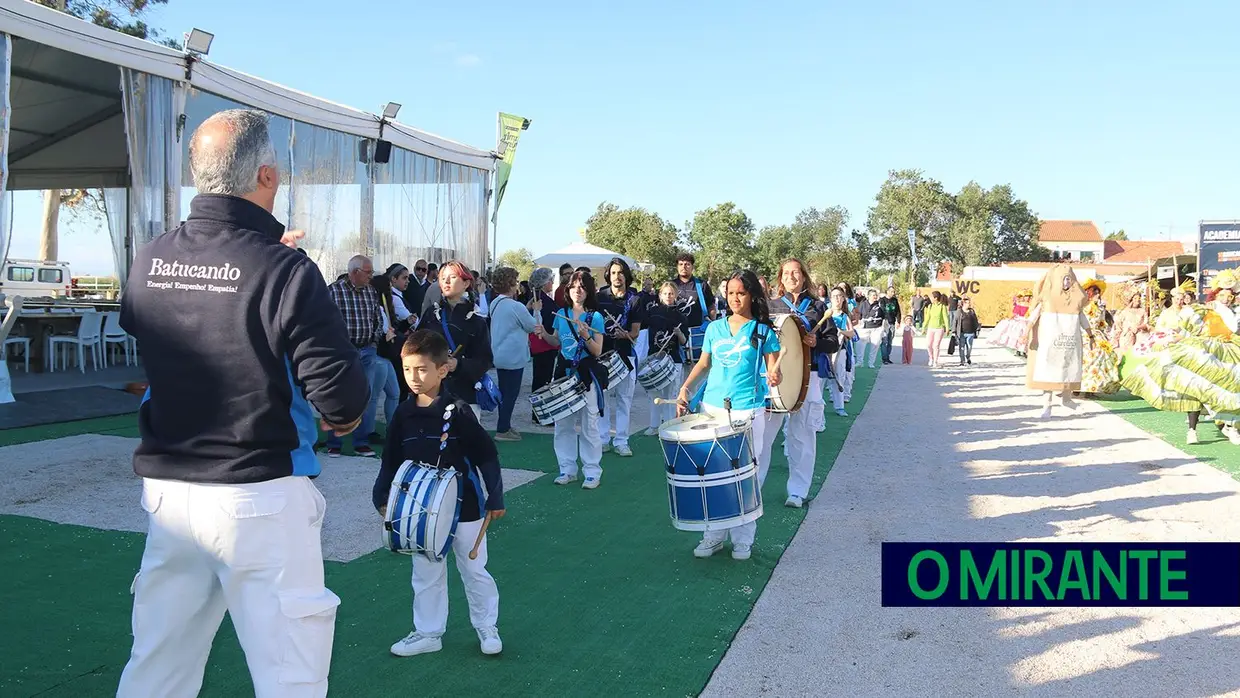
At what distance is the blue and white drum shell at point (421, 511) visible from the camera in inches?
156

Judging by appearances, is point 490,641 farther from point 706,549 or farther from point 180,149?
point 180,149

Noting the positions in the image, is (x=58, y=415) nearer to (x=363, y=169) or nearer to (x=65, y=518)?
(x=65, y=518)

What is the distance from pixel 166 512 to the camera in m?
2.49

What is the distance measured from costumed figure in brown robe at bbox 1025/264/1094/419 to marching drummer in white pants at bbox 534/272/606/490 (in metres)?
6.67

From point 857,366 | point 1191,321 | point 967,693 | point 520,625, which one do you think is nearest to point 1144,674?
point 967,693

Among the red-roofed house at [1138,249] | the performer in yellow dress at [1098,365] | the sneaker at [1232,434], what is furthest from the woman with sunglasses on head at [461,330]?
the red-roofed house at [1138,249]

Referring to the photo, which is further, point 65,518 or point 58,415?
point 58,415

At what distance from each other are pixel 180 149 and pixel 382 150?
3.89 metres

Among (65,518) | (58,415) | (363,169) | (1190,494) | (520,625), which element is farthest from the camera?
(363,169)

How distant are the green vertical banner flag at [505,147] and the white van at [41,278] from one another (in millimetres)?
8772

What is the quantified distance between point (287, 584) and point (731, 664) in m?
2.57

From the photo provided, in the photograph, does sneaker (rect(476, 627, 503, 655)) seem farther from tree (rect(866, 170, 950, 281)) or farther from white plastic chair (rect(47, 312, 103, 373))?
tree (rect(866, 170, 950, 281))

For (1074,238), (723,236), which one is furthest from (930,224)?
(1074,238)

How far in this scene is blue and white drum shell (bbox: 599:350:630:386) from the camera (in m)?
8.77
